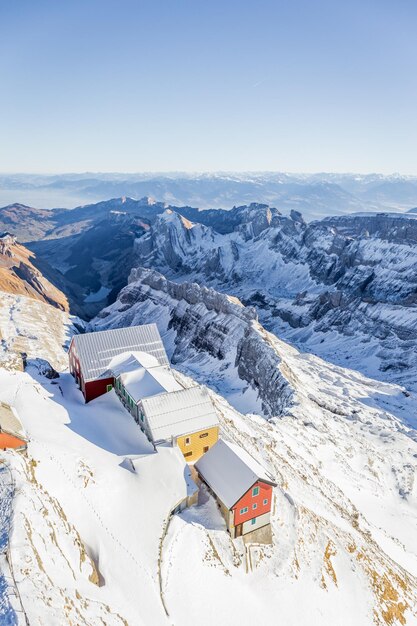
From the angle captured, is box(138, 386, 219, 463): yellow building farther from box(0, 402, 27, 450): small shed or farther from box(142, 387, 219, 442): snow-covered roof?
box(0, 402, 27, 450): small shed

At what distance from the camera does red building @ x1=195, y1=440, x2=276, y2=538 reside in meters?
29.4

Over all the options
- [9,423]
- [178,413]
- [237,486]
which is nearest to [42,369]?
[9,423]

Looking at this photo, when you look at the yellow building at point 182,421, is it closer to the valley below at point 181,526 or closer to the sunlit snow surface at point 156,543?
the valley below at point 181,526

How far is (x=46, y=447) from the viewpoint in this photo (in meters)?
28.9

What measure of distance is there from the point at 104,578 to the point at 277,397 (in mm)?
65225

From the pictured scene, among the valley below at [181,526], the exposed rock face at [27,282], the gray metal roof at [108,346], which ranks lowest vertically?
the exposed rock face at [27,282]

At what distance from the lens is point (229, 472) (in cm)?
3122

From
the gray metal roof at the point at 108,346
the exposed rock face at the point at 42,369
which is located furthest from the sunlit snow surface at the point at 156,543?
the gray metal roof at the point at 108,346

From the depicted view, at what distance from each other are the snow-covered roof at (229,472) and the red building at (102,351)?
13504 mm


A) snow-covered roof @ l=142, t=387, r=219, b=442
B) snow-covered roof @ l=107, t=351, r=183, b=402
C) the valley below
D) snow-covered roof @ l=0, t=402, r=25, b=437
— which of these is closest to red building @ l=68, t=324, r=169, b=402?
snow-covered roof @ l=107, t=351, r=183, b=402

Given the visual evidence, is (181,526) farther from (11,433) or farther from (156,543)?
(11,433)

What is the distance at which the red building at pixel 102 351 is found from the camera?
40.6m

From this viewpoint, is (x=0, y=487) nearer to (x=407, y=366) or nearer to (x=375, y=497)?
(x=375, y=497)

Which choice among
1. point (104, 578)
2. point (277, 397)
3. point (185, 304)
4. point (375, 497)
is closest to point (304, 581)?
point (104, 578)
